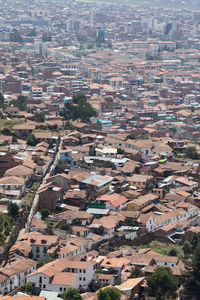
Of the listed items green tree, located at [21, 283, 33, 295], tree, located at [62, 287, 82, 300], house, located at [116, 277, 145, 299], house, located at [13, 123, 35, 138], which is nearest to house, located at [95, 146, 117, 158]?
house, located at [13, 123, 35, 138]

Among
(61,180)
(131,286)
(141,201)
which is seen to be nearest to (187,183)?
(141,201)

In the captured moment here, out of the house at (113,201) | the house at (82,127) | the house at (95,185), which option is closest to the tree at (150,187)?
the house at (95,185)

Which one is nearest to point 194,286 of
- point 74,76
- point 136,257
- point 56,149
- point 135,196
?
point 136,257

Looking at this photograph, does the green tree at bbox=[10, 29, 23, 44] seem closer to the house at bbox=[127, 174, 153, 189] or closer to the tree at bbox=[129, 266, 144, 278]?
the house at bbox=[127, 174, 153, 189]

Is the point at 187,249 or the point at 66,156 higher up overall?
the point at 66,156

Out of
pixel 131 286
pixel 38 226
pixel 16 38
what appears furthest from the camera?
pixel 16 38

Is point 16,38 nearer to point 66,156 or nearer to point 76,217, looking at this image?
point 66,156
